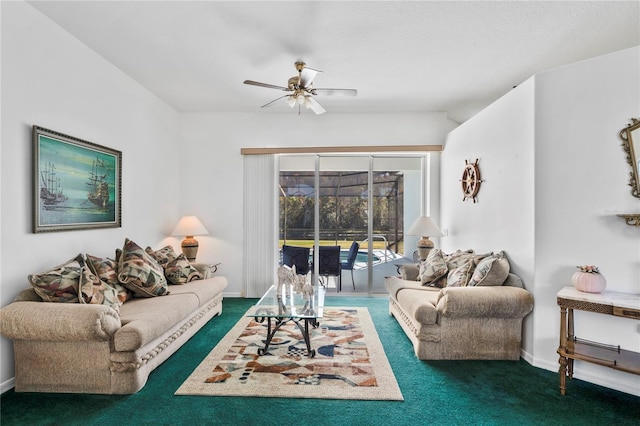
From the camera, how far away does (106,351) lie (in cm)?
241

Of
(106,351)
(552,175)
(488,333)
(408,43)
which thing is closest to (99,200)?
(106,351)

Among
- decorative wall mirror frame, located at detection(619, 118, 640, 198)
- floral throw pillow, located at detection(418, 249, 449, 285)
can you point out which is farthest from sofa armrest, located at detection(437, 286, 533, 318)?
decorative wall mirror frame, located at detection(619, 118, 640, 198)

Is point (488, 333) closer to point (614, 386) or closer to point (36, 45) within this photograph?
point (614, 386)

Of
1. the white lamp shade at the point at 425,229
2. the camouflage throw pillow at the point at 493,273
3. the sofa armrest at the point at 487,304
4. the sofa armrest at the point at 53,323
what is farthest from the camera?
the white lamp shade at the point at 425,229

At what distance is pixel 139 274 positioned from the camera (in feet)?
10.7

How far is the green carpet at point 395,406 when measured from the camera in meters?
2.14

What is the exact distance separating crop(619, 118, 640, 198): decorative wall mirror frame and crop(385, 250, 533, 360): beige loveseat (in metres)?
1.11

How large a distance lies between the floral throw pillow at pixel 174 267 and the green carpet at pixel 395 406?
4.19ft

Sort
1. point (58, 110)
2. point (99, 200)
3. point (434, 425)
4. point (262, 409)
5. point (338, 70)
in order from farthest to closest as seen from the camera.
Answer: point (338, 70), point (99, 200), point (58, 110), point (262, 409), point (434, 425)

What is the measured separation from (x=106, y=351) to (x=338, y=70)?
328cm

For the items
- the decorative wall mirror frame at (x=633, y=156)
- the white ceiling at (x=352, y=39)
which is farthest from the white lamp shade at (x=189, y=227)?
the decorative wall mirror frame at (x=633, y=156)

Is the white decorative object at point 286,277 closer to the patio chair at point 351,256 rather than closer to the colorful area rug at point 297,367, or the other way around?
the colorful area rug at point 297,367

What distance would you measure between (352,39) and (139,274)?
2927 mm

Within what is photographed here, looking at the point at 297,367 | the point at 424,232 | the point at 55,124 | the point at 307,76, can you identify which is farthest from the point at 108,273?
the point at 424,232
